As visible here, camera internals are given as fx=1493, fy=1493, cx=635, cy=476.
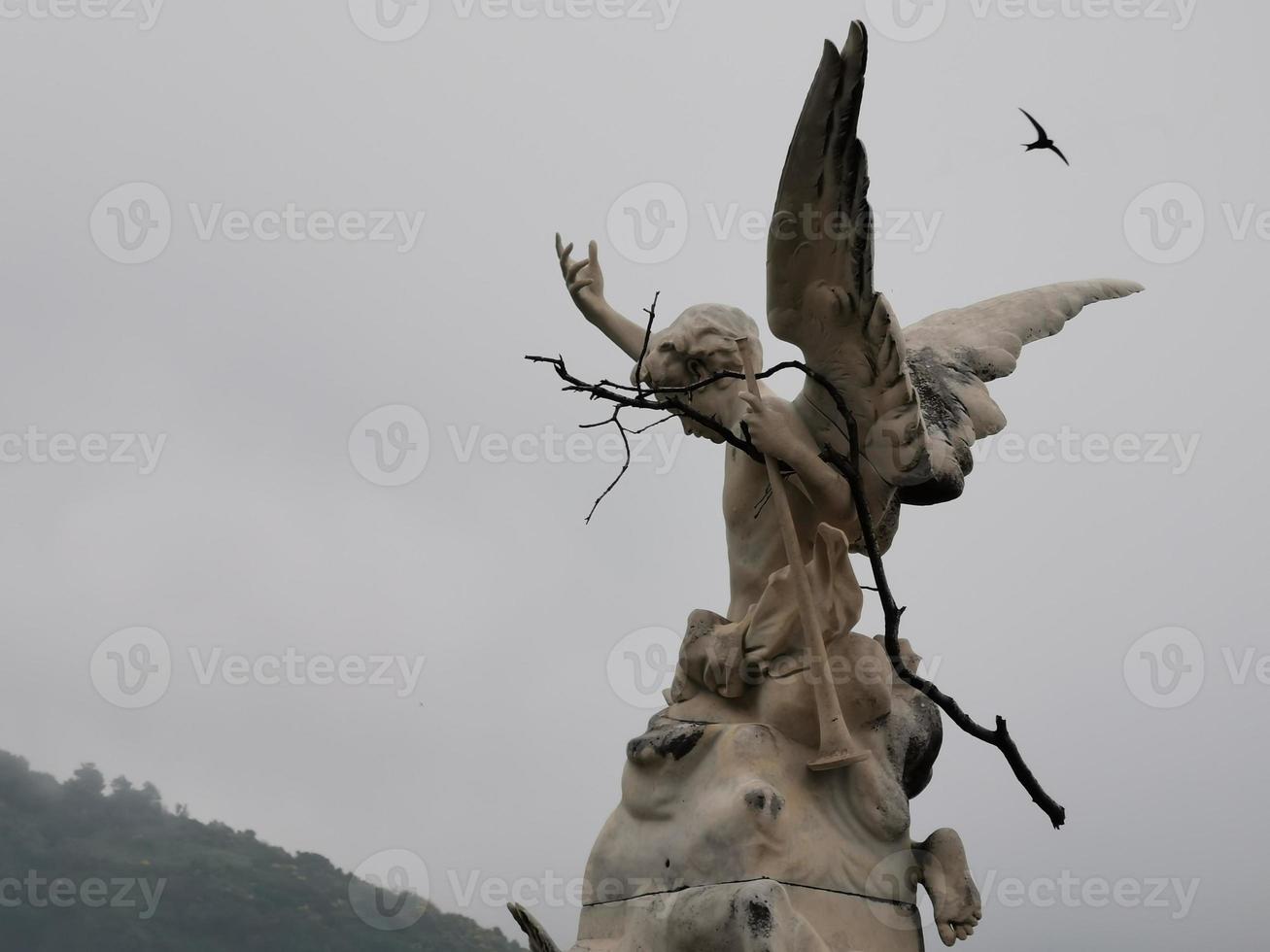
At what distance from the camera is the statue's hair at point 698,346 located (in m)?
5.86

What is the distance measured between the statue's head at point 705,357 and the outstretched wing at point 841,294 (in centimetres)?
32

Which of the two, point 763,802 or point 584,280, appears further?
point 584,280

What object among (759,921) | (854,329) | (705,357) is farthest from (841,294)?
(759,921)

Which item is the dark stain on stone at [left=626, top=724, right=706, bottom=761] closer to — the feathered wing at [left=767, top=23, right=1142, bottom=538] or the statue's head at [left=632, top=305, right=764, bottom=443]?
the feathered wing at [left=767, top=23, right=1142, bottom=538]

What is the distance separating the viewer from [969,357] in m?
6.56

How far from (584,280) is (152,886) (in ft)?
32.1

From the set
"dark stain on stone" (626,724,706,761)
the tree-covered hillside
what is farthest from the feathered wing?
the tree-covered hillside

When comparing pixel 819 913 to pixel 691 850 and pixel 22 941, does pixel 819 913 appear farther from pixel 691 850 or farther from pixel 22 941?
pixel 22 941

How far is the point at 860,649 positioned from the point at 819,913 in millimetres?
1013

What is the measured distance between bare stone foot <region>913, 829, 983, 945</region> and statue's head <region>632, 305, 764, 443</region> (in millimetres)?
1781

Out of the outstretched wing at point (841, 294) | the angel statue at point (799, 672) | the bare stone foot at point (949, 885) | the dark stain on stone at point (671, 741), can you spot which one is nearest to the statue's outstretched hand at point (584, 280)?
the angel statue at point (799, 672)

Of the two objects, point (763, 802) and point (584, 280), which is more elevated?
point (584, 280)

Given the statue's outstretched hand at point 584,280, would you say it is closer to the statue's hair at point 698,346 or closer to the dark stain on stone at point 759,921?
the statue's hair at point 698,346

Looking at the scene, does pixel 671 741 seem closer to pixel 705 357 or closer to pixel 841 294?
pixel 705 357
